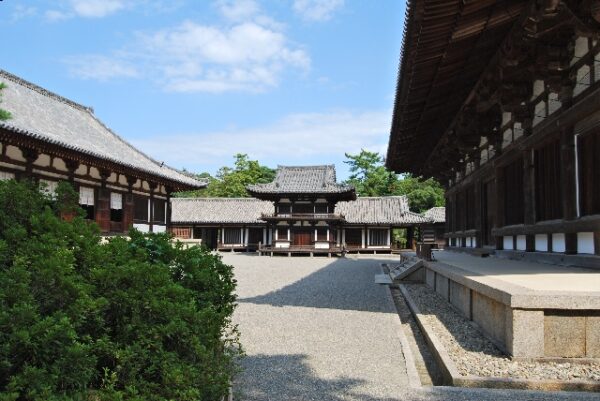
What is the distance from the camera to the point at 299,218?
120 ft

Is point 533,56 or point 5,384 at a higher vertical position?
point 533,56

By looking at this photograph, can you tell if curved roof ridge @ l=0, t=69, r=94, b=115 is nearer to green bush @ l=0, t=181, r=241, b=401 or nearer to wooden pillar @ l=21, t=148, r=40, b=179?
wooden pillar @ l=21, t=148, r=40, b=179

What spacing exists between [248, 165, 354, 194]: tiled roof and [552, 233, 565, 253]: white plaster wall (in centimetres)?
2791

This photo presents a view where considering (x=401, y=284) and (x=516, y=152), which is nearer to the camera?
(x=516, y=152)

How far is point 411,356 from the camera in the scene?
5.74 meters

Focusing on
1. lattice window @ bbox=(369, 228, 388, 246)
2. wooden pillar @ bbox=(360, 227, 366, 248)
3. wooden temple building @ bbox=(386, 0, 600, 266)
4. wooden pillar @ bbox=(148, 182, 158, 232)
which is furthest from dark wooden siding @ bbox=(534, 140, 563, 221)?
lattice window @ bbox=(369, 228, 388, 246)

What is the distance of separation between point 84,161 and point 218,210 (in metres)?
28.0

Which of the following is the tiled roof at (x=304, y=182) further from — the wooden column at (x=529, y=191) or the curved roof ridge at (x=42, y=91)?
the wooden column at (x=529, y=191)

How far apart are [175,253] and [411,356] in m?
3.09

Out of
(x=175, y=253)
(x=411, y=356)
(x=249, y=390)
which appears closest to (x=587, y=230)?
→ (x=411, y=356)

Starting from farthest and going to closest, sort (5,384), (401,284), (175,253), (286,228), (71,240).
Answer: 1. (286,228)
2. (401,284)
3. (175,253)
4. (71,240)
5. (5,384)

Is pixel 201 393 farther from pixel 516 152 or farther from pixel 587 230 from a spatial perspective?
pixel 516 152

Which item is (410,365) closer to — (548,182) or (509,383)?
(509,383)

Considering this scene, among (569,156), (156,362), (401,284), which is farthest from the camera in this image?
(401,284)
